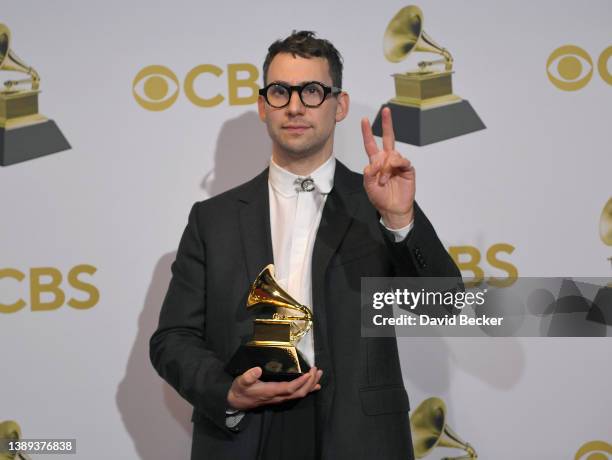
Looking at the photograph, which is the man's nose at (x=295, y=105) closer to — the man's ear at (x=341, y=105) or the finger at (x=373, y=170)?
the man's ear at (x=341, y=105)

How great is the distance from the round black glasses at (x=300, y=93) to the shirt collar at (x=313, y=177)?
8.0 inches

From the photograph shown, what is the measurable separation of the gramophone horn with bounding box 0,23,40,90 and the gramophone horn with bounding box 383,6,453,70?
1.43m

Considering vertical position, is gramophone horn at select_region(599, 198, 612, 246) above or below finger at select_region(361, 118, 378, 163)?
below

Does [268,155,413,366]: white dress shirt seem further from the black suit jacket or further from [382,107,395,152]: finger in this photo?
[382,107,395,152]: finger

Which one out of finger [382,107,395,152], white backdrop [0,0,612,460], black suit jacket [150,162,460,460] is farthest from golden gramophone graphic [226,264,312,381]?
white backdrop [0,0,612,460]

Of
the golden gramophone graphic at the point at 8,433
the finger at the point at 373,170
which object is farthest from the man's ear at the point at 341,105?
the golden gramophone graphic at the point at 8,433

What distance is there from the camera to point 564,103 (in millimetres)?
2918

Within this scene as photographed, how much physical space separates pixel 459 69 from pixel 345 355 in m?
1.38

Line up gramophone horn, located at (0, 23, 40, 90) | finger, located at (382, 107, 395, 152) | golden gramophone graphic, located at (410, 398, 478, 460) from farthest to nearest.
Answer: gramophone horn, located at (0, 23, 40, 90)
golden gramophone graphic, located at (410, 398, 478, 460)
finger, located at (382, 107, 395, 152)

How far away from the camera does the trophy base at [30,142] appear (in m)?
2.96

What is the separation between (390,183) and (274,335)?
20.5 inches

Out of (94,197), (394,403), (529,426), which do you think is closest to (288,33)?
(94,197)

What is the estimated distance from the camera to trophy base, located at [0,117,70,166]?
9.70ft

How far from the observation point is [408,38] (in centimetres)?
294
